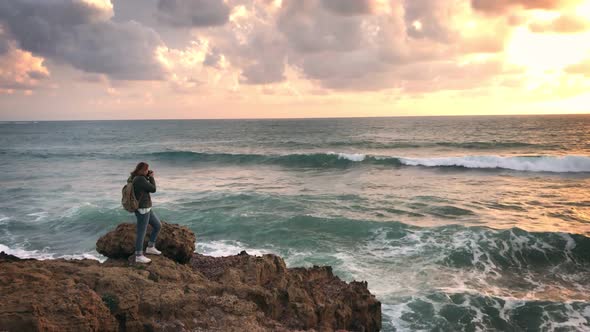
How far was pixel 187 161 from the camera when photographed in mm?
39156

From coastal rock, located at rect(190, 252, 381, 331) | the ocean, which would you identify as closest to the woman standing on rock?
coastal rock, located at rect(190, 252, 381, 331)

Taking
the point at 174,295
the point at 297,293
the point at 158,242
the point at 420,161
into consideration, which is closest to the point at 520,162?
the point at 420,161

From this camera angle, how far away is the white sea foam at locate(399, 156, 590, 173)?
30906 millimetres

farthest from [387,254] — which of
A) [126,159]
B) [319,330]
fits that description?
[126,159]

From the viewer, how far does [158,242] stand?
7449 mm

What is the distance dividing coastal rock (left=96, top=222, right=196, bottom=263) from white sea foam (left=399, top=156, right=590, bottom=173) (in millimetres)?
29306

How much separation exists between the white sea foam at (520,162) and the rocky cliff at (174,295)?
28731 mm

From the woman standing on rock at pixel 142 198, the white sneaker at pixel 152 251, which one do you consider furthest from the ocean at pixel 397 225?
the woman standing on rock at pixel 142 198

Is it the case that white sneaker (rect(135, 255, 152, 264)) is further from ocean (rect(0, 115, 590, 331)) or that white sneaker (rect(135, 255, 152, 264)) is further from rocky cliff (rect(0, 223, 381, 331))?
ocean (rect(0, 115, 590, 331))

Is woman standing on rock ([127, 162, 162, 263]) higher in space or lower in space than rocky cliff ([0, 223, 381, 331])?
higher

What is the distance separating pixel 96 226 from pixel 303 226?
8.48 m

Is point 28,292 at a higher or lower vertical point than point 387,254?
higher

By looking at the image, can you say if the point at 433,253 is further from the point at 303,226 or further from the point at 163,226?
the point at 163,226

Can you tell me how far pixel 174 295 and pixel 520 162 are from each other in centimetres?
3385
